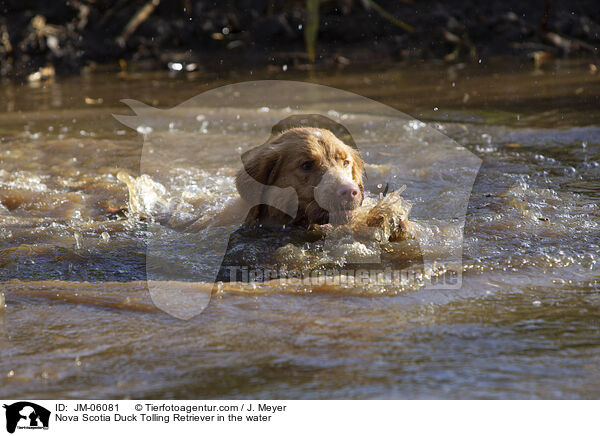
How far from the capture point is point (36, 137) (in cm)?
845

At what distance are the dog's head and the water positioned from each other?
559 mm

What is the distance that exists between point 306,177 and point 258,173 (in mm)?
417

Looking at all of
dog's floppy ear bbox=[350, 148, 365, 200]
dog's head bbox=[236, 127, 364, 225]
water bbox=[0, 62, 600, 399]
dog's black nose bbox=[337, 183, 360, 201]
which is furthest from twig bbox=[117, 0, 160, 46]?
dog's black nose bbox=[337, 183, 360, 201]

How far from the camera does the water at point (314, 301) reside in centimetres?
305

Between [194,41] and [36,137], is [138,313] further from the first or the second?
[194,41]

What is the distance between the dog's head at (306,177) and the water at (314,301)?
559mm

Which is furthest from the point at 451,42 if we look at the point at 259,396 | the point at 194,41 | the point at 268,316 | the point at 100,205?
the point at 259,396

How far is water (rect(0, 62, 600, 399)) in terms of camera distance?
3.05 metres

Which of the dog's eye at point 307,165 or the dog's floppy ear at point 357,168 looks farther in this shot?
the dog's floppy ear at point 357,168
